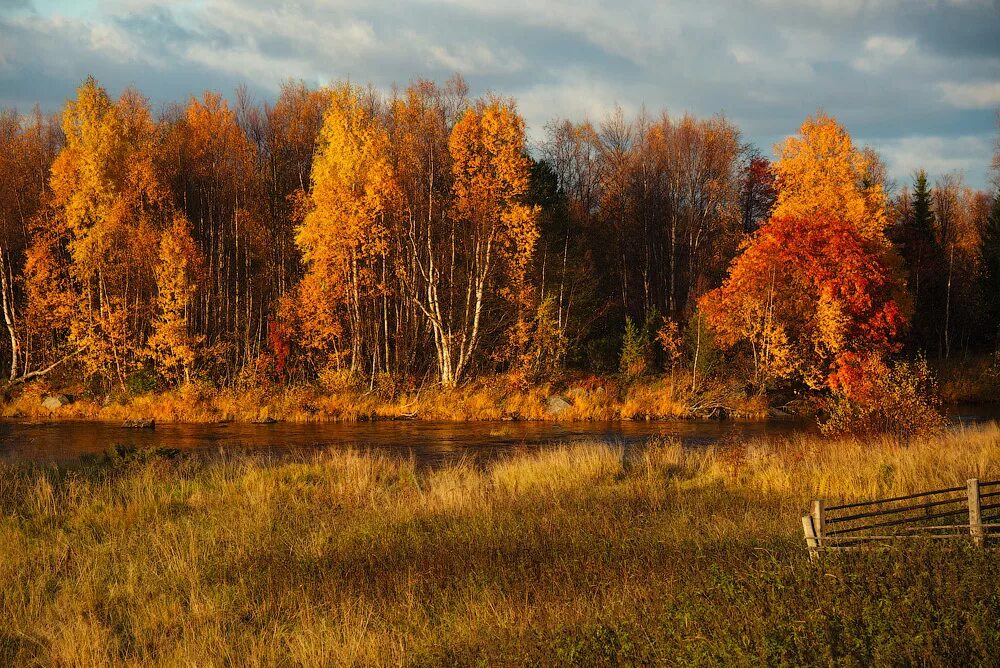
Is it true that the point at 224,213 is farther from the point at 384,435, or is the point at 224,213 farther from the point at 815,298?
the point at 815,298

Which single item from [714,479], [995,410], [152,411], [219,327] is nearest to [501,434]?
[714,479]

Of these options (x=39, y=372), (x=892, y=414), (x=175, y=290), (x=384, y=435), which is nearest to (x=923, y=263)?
(x=892, y=414)

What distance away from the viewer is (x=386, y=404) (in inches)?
1193

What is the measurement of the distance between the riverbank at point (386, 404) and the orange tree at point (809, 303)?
219 centimetres

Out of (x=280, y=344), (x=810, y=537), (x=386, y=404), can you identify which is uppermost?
(x=280, y=344)

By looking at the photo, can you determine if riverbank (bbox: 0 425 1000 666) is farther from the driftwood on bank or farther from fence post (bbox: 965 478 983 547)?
the driftwood on bank

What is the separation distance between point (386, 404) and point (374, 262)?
5.87m

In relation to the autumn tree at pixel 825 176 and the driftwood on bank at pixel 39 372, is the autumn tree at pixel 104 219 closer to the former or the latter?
the driftwood on bank at pixel 39 372

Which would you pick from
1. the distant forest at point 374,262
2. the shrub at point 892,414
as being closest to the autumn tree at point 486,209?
the distant forest at point 374,262

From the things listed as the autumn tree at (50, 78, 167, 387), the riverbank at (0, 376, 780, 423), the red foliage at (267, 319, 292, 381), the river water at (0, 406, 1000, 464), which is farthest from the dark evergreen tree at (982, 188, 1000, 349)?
the autumn tree at (50, 78, 167, 387)

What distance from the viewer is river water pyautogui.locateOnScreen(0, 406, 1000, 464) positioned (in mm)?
22031

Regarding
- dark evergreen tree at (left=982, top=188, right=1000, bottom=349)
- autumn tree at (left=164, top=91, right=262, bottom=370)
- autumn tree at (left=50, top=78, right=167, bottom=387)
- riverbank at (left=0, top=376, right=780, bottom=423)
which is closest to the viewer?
riverbank at (left=0, top=376, right=780, bottom=423)

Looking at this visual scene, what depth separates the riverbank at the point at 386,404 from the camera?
29484 millimetres

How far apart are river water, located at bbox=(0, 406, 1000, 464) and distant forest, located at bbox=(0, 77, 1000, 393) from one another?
376 cm
